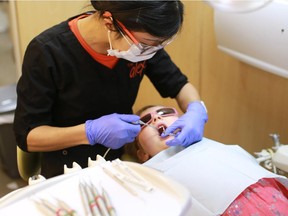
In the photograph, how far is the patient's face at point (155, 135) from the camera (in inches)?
63.1

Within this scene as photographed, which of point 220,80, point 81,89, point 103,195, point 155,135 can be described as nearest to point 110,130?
point 81,89

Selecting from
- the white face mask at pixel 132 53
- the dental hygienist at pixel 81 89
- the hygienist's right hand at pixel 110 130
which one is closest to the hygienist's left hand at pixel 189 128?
the dental hygienist at pixel 81 89

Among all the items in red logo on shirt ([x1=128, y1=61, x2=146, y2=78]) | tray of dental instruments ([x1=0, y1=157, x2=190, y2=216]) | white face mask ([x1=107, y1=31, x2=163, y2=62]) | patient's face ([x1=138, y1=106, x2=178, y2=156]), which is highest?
white face mask ([x1=107, y1=31, x2=163, y2=62])

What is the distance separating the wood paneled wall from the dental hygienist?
544mm

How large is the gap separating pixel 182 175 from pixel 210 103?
1.04m

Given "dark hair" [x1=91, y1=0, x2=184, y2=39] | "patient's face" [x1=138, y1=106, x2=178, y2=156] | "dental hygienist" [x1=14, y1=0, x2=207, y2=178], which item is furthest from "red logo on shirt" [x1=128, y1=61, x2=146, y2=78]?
"dark hair" [x1=91, y1=0, x2=184, y2=39]

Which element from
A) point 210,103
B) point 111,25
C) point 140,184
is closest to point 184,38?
point 210,103

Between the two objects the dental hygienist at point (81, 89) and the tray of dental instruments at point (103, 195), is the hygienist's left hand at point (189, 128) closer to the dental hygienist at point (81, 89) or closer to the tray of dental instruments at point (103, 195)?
the dental hygienist at point (81, 89)

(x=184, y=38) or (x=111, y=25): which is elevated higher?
(x=111, y=25)

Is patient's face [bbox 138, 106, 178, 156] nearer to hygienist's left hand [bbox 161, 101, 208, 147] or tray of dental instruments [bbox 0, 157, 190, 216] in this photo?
hygienist's left hand [bbox 161, 101, 208, 147]

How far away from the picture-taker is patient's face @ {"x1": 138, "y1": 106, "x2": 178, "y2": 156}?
5.25ft

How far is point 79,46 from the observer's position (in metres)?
1.41

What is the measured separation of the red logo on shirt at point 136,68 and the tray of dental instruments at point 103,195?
1.88 feet

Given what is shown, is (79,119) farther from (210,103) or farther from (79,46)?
(210,103)
